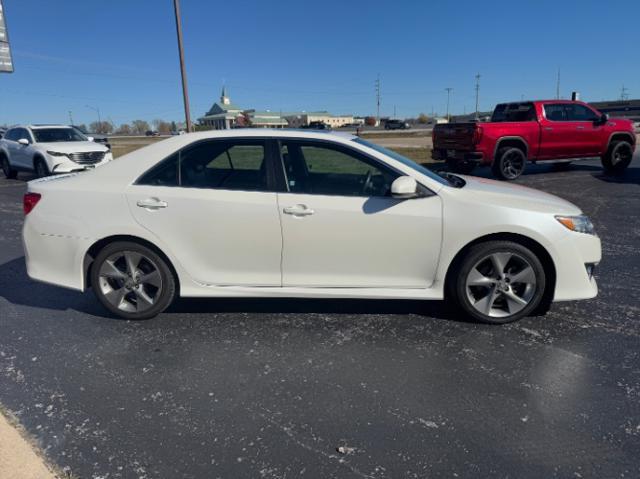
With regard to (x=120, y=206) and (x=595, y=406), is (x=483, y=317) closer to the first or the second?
(x=595, y=406)

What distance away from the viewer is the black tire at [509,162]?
1133 centimetres

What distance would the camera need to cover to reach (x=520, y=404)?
2.71 meters

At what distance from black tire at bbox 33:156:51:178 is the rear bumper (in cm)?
1055

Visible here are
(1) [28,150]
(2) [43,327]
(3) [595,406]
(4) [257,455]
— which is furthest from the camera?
(1) [28,150]

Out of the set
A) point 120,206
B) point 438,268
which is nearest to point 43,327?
point 120,206

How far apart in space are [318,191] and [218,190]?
2.59ft

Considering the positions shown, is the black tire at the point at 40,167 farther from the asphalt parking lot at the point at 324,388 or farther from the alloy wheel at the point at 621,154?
the alloy wheel at the point at 621,154

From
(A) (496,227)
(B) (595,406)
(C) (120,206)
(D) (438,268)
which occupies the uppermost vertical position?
(C) (120,206)

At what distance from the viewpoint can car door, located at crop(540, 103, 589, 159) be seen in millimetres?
11688

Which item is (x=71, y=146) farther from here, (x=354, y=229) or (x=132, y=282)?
(x=354, y=229)

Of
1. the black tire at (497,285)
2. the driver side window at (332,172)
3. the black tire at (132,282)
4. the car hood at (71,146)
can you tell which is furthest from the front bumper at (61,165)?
the black tire at (497,285)

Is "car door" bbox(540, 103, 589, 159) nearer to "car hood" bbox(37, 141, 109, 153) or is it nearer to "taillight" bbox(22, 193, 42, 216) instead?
"taillight" bbox(22, 193, 42, 216)

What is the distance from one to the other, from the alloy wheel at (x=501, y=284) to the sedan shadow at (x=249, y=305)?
0.87ft

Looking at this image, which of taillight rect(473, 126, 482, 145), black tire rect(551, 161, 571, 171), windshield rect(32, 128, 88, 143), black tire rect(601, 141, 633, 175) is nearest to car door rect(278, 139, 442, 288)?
taillight rect(473, 126, 482, 145)
